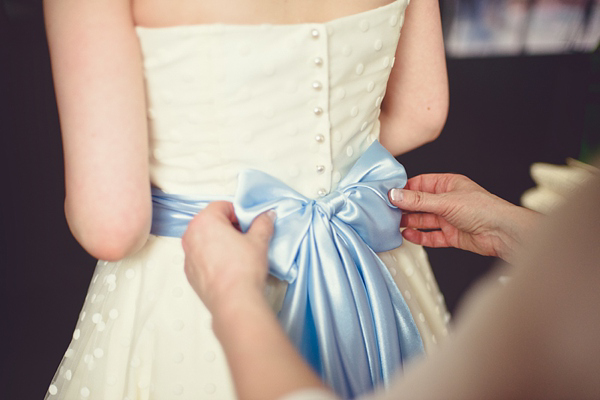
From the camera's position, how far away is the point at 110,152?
0.66 m

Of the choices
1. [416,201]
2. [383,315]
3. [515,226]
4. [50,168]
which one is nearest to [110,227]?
[383,315]

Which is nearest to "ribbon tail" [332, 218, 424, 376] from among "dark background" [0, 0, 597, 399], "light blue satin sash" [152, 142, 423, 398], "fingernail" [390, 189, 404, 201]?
"light blue satin sash" [152, 142, 423, 398]

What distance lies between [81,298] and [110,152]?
5.01 feet

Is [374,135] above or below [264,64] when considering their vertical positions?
below

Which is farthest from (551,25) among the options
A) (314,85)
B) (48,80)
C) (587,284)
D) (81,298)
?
(587,284)

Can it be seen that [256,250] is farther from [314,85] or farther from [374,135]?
[374,135]

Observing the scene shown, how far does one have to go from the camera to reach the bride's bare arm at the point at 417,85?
94cm

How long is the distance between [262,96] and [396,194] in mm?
308

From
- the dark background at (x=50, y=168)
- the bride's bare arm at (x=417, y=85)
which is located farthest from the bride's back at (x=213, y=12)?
the dark background at (x=50, y=168)

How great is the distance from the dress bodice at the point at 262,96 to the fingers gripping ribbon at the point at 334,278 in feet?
0.14

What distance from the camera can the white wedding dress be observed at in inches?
27.0

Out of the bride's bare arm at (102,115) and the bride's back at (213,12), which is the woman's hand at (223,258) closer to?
the bride's bare arm at (102,115)

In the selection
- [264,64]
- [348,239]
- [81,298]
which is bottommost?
[81,298]

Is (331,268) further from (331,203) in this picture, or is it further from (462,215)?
(462,215)
